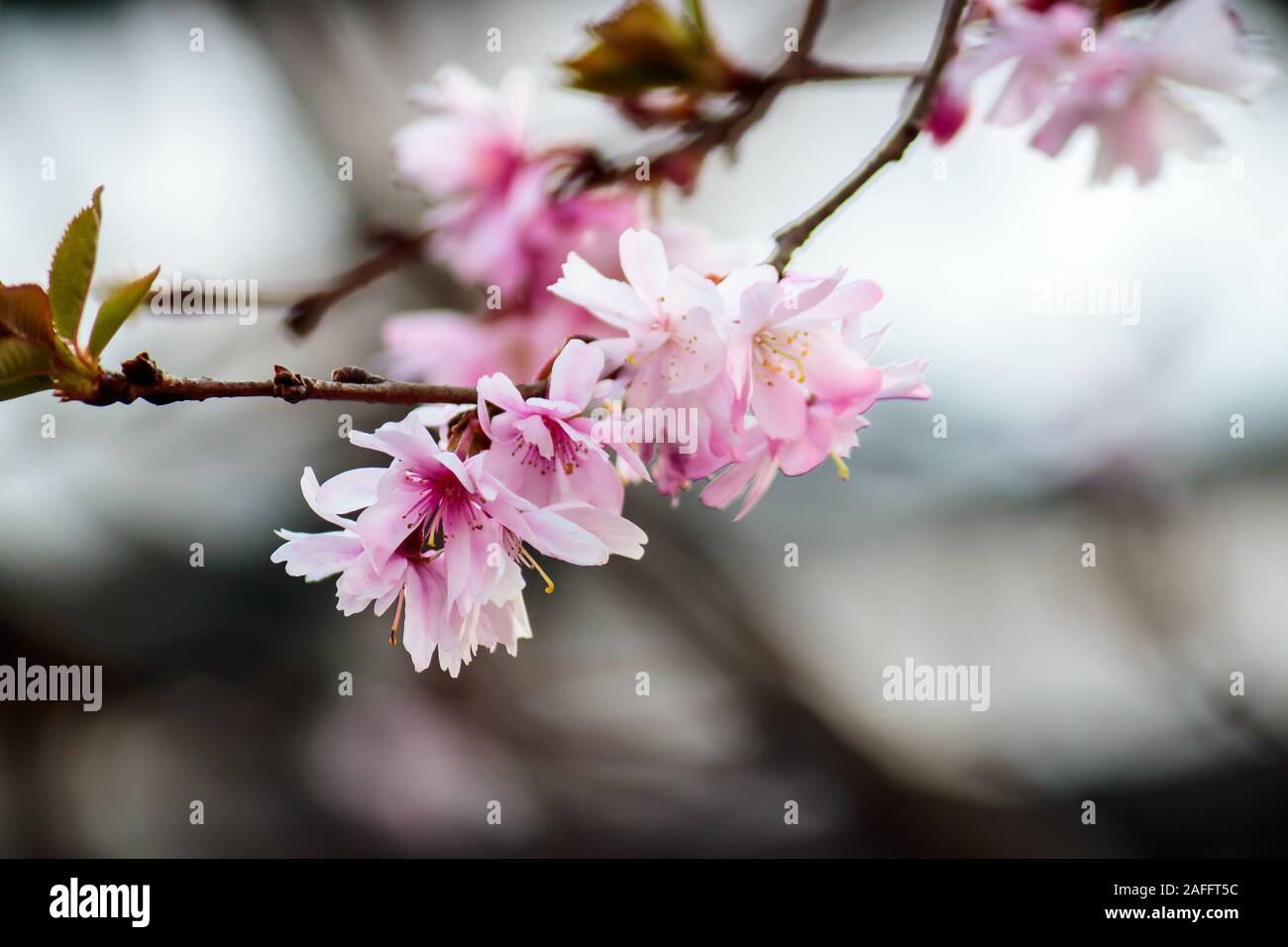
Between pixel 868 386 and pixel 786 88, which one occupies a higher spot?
pixel 786 88

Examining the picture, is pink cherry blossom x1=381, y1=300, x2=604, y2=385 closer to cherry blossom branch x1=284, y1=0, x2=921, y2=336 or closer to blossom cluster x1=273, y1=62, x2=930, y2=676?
cherry blossom branch x1=284, y1=0, x2=921, y2=336

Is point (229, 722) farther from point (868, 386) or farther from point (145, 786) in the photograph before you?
point (868, 386)

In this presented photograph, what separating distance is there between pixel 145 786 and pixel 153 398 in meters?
2.40

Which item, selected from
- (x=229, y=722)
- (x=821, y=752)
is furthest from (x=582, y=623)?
(x=229, y=722)

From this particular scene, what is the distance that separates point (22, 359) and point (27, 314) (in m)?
0.02

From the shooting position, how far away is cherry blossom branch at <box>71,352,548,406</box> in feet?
1.30

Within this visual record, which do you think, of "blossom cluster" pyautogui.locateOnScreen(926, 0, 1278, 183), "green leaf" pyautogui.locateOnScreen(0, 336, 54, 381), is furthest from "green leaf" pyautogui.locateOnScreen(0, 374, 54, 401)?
"blossom cluster" pyautogui.locateOnScreen(926, 0, 1278, 183)

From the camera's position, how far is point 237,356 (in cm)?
177

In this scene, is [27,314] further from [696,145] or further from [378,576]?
[696,145]

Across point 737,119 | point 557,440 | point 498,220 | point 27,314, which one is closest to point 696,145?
point 737,119

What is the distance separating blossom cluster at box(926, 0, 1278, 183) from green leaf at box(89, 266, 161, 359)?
54cm

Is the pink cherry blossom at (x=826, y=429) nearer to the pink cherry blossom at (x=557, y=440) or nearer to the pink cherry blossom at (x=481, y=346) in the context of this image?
the pink cherry blossom at (x=557, y=440)
